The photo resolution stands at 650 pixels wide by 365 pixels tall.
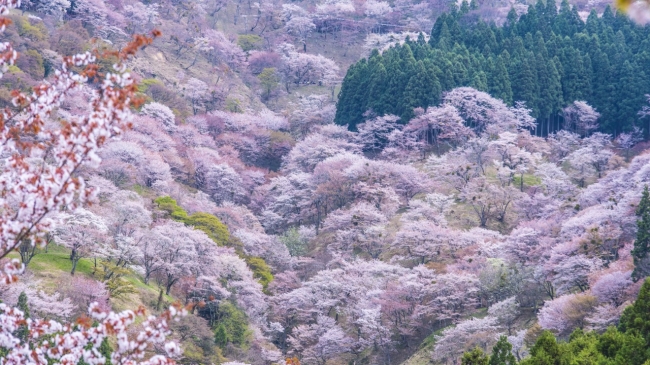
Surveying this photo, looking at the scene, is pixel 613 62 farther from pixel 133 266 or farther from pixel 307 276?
pixel 133 266

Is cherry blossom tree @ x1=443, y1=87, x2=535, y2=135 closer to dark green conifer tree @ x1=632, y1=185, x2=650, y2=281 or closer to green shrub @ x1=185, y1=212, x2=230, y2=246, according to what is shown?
green shrub @ x1=185, y1=212, x2=230, y2=246

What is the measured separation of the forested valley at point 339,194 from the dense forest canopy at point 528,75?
0.21m

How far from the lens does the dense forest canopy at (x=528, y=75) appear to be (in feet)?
184

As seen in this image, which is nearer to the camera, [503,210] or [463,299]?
[463,299]

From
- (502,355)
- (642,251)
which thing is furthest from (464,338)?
(502,355)

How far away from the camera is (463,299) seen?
34406 mm

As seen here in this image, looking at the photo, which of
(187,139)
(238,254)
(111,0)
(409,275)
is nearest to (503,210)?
(409,275)

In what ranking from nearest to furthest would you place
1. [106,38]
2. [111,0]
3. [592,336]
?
[592,336] < [106,38] < [111,0]

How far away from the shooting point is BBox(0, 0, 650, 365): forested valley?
65.0 feet

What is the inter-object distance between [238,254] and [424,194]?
13.6 m

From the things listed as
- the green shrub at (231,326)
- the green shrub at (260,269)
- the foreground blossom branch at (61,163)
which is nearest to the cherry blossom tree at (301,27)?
the green shrub at (260,269)

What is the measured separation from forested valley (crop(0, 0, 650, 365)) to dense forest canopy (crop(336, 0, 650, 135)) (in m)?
0.21

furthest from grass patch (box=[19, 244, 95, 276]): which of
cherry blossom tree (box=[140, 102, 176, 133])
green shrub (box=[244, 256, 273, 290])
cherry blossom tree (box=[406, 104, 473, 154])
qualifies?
cherry blossom tree (box=[406, 104, 473, 154])

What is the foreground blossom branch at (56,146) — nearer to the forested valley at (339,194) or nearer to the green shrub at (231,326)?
the forested valley at (339,194)
